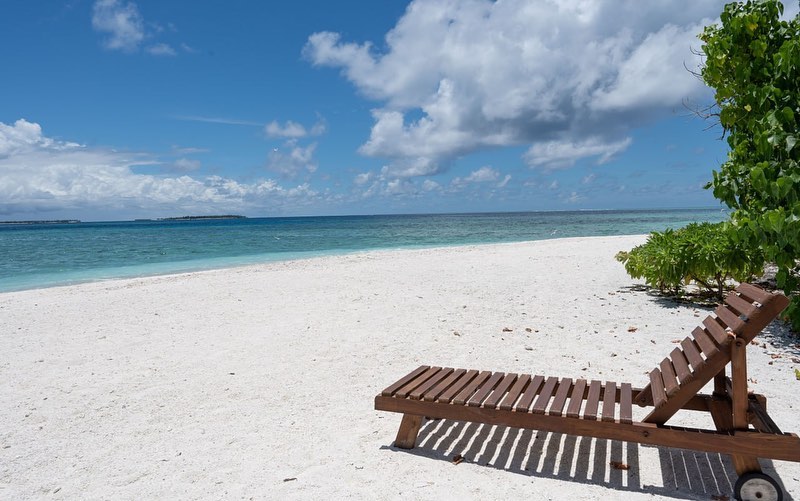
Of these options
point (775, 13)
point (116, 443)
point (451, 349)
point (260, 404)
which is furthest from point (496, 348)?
point (775, 13)

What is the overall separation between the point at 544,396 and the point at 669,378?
0.91 meters

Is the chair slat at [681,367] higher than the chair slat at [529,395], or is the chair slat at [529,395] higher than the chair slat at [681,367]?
the chair slat at [681,367]

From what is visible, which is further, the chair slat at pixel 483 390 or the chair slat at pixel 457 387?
the chair slat at pixel 457 387

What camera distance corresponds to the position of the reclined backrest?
3.16 meters

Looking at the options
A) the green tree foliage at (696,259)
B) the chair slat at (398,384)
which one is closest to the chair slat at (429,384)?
the chair slat at (398,384)

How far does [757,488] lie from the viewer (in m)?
3.22

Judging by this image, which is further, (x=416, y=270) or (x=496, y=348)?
(x=416, y=270)

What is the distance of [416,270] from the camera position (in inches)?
623

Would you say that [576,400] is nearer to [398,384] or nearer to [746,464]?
[746,464]

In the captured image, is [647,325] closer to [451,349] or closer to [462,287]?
[451,349]

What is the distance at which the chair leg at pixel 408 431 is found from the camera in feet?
13.4

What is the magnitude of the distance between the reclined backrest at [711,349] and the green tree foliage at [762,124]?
235 centimetres

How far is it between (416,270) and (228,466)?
12.1 meters

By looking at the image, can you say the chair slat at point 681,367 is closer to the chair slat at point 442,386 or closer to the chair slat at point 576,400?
the chair slat at point 576,400
